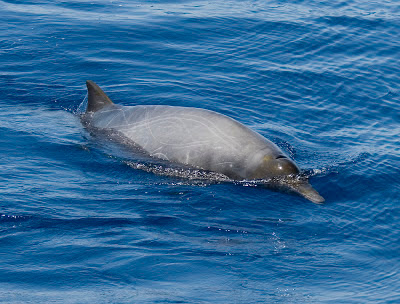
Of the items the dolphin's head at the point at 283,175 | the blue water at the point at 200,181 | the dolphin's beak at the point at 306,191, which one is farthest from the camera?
the dolphin's head at the point at 283,175

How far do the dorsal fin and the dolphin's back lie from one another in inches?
40.7

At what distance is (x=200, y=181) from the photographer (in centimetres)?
1653

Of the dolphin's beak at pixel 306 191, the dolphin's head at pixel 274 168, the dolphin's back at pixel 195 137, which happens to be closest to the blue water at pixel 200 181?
the dolphin's beak at pixel 306 191

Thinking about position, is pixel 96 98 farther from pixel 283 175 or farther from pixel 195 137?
pixel 283 175

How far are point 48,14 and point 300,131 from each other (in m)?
14.3

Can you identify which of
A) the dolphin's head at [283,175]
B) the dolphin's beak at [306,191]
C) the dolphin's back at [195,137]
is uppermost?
the dolphin's back at [195,137]

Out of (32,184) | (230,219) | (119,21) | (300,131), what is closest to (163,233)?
(230,219)

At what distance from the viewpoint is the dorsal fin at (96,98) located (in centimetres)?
1961

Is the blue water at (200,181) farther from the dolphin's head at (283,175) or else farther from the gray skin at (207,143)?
the gray skin at (207,143)

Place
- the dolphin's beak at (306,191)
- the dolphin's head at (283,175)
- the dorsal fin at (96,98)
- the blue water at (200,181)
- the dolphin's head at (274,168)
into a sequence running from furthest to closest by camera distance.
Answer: the dorsal fin at (96,98)
the dolphin's head at (274,168)
the dolphin's head at (283,175)
the dolphin's beak at (306,191)
the blue water at (200,181)

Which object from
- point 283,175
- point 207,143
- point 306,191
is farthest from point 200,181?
point 306,191

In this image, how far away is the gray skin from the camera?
1628 centimetres

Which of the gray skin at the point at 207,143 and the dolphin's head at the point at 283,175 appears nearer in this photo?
the dolphin's head at the point at 283,175

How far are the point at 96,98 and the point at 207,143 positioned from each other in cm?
408
